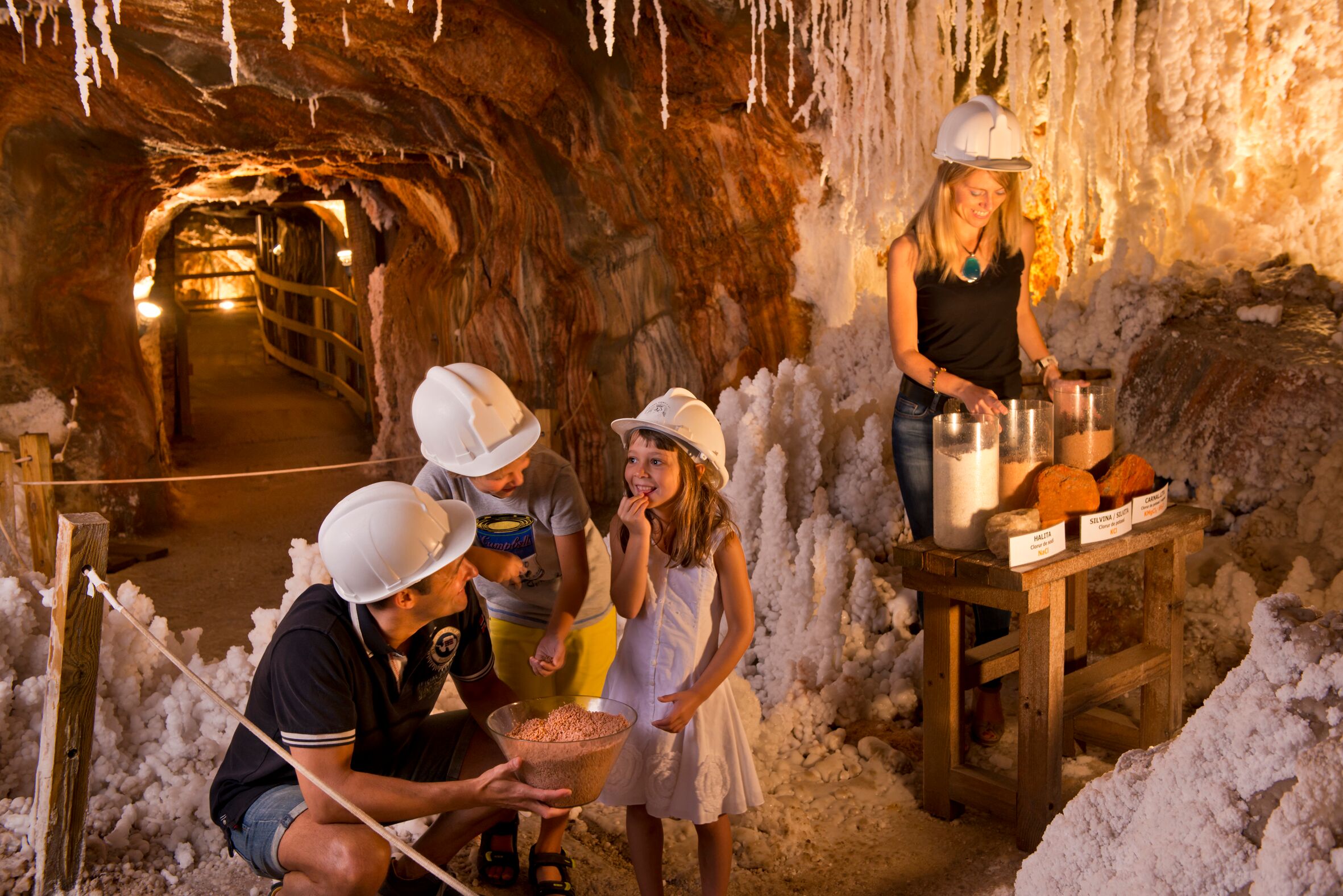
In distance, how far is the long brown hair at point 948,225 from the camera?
10.1 feet

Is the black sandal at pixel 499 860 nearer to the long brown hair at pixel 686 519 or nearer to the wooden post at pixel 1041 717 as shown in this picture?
the long brown hair at pixel 686 519

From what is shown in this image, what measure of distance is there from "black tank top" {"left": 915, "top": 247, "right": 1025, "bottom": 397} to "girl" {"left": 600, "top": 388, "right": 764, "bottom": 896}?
0.97m

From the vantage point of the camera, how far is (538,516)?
2818 mm

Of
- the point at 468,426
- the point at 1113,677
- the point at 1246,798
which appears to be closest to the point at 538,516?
the point at 468,426

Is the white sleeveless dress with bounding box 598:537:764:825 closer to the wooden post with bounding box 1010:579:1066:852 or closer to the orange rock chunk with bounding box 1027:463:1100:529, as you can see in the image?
the wooden post with bounding box 1010:579:1066:852

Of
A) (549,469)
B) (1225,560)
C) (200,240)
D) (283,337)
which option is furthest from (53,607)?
(200,240)

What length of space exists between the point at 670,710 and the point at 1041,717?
1003mm

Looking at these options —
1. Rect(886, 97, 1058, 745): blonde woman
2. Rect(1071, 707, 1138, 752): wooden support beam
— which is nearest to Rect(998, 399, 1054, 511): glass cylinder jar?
Rect(886, 97, 1058, 745): blonde woman

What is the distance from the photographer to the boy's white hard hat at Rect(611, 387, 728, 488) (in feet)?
8.23

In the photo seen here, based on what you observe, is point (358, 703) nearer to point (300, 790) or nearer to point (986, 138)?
point (300, 790)

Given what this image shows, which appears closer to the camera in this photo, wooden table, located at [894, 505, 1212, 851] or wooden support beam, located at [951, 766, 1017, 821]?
wooden table, located at [894, 505, 1212, 851]

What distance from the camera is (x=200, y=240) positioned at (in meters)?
20.1

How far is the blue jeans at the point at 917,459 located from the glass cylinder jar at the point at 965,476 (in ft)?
1.26

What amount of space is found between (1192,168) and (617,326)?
437 cm
